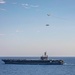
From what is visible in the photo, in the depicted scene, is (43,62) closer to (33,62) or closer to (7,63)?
(33,62)

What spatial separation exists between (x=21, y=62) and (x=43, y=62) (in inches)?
574

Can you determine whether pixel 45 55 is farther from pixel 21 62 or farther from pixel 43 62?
pixel 21 62

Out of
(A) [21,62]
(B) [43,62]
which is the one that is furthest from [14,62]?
(B) [43,62]

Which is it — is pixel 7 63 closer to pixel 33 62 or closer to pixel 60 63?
pixel 33 62

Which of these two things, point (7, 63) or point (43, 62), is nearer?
point (43, 62)

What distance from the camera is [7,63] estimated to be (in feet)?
560

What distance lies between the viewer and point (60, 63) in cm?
16175

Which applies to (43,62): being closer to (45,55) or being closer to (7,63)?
(45,55)

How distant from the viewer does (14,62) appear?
547 feet

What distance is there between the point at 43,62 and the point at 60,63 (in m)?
10.2

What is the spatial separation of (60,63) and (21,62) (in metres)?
23.7

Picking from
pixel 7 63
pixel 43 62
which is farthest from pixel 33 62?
pixel 7 63

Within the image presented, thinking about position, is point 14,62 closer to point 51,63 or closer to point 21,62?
point 21,62

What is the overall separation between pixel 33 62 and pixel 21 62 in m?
7.59
